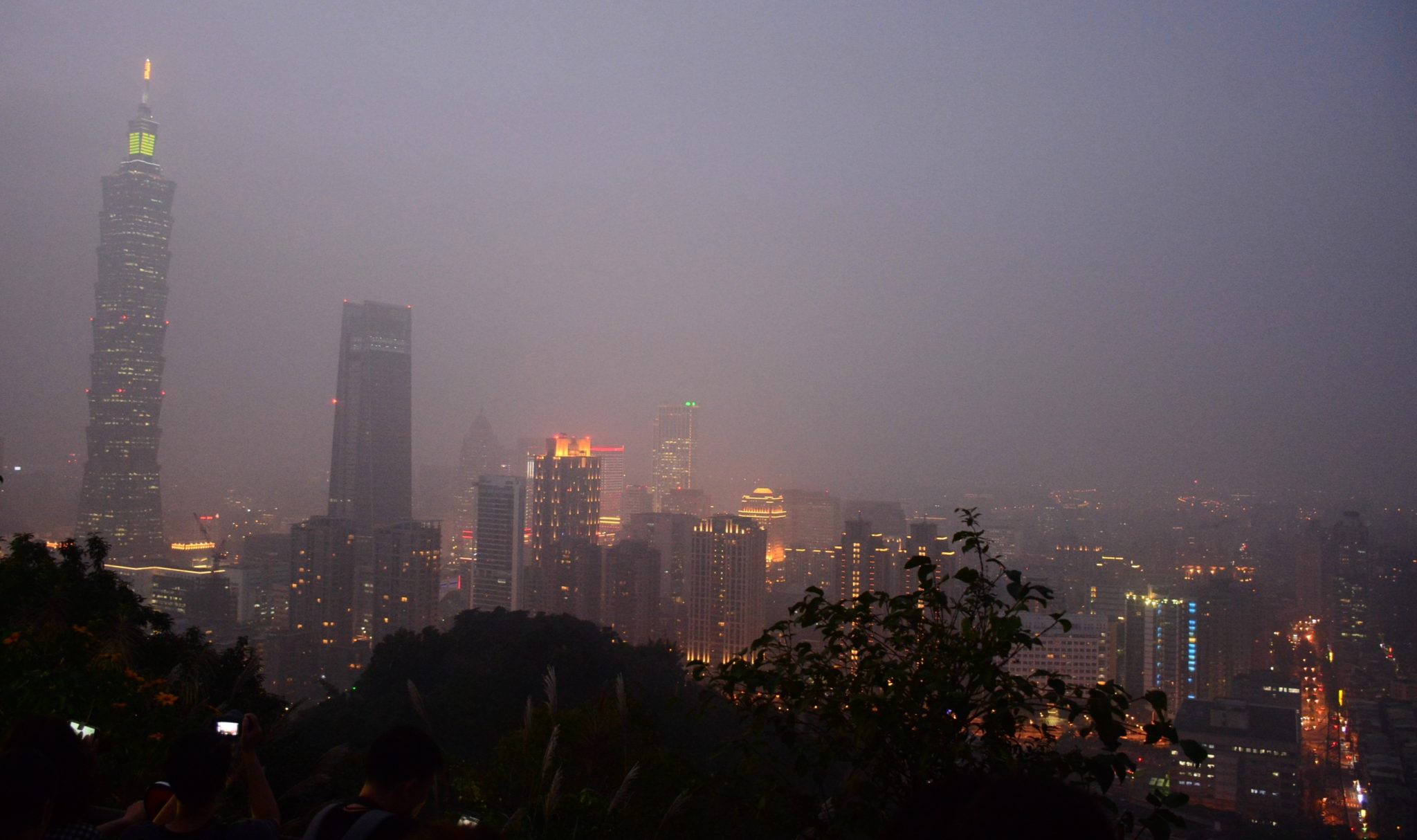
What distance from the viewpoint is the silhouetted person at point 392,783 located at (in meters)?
1.37

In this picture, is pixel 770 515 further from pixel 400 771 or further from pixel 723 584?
pixel 400 771

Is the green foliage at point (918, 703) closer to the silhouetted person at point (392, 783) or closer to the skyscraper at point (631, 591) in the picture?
the silhouetted person at point (392, 783)

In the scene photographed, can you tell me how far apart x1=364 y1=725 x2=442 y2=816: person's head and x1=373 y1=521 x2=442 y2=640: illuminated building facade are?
2389cm

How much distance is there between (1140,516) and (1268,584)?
90.6 inches

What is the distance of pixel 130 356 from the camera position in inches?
1099

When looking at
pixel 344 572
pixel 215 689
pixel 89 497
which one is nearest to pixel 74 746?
pixel 215 689

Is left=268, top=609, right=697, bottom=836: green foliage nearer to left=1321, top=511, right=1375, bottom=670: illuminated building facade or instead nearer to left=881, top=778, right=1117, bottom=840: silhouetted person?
left=881, top=778, right=1117, bottom=840: silhouetted person

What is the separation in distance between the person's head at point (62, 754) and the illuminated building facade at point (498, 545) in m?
26.8

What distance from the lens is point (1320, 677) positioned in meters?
9.40

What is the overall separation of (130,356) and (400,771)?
32.4m

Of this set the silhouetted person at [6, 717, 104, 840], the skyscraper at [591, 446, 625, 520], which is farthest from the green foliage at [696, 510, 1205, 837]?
the skyscraper at [591, 446, 625, 520]

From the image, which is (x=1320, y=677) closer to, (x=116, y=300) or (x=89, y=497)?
(x=89, y=497)

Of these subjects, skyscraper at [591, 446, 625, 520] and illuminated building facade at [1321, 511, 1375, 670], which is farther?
skyscraper at [591, 446, 625, 520]

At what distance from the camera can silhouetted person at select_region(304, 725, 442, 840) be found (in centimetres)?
137
